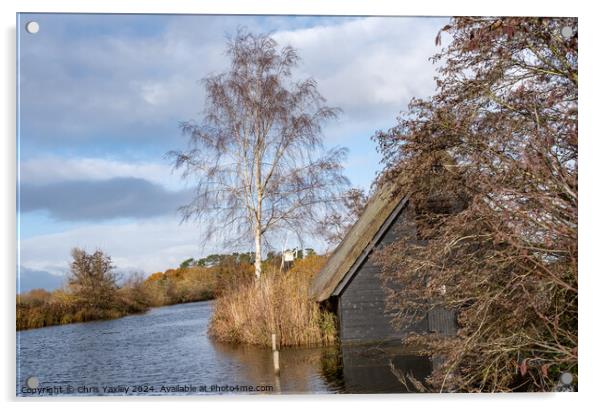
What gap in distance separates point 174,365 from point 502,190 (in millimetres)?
5011

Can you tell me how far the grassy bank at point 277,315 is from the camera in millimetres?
12500

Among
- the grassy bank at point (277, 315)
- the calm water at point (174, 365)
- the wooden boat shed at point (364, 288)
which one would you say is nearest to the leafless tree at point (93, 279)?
the calm water at point (174, 365)

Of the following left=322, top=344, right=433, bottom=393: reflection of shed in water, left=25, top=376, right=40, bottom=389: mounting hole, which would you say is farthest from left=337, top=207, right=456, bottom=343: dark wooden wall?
left=25, top=376, right=40, bottom=389: mounting hole

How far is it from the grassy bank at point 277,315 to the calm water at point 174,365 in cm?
52

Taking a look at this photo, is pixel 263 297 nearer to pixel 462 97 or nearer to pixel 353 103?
pixel 353 103

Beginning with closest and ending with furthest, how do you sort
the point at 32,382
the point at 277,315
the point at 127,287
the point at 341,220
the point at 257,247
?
1. the point at 32,382
2. the point at 277,315
3. the point at 127,287
4. the point at 341,220
5. the point at 257,247

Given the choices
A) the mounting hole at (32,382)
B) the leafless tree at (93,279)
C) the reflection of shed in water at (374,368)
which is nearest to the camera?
the mounting hole at (32,382)

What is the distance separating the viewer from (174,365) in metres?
9.22

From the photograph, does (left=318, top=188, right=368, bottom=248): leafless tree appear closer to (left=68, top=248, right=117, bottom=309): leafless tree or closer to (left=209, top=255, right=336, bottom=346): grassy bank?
(left=209, top=255, right=336, bottom=346): grassy bank

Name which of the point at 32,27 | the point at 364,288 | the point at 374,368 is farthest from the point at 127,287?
the point at 32,27

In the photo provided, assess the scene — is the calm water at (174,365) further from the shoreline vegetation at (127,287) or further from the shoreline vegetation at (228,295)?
the shoreline vegetation at (228,295)

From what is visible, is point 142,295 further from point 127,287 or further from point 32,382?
point 32,382

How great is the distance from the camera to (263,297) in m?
12.8

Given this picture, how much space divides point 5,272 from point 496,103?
14.7 ft
